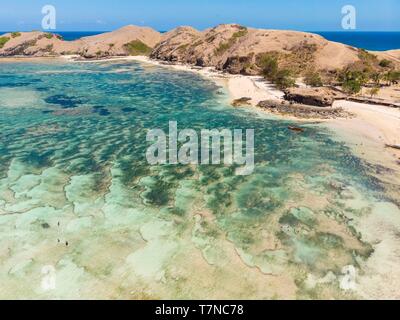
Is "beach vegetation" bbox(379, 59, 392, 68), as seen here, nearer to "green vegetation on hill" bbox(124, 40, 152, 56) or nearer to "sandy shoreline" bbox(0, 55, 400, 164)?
"sandy shoreline" bbox(0, 55, 400, 164)

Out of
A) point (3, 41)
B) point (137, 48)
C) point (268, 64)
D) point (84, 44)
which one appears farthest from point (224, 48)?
point (3, 41)

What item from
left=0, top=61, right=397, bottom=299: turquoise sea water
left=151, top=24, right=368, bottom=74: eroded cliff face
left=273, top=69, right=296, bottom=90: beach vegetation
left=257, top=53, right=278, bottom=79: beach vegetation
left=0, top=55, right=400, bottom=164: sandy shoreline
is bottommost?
left=0, top=61, right=397, bottom=299: turquoise sea water

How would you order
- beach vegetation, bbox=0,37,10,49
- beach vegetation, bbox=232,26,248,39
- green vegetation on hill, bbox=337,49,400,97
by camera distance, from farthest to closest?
beach vegetation, bbox=0,37,10,49
beach vegetation, bbox=232,26,248,39
green vegetation on hill, bbox=337,49,400,97

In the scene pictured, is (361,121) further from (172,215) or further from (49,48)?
(49,48)

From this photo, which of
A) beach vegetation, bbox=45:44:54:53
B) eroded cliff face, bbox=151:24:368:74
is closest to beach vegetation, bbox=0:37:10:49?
beach vegetation, bbox=45:44:54:53

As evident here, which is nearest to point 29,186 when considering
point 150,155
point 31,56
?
point 150,155
